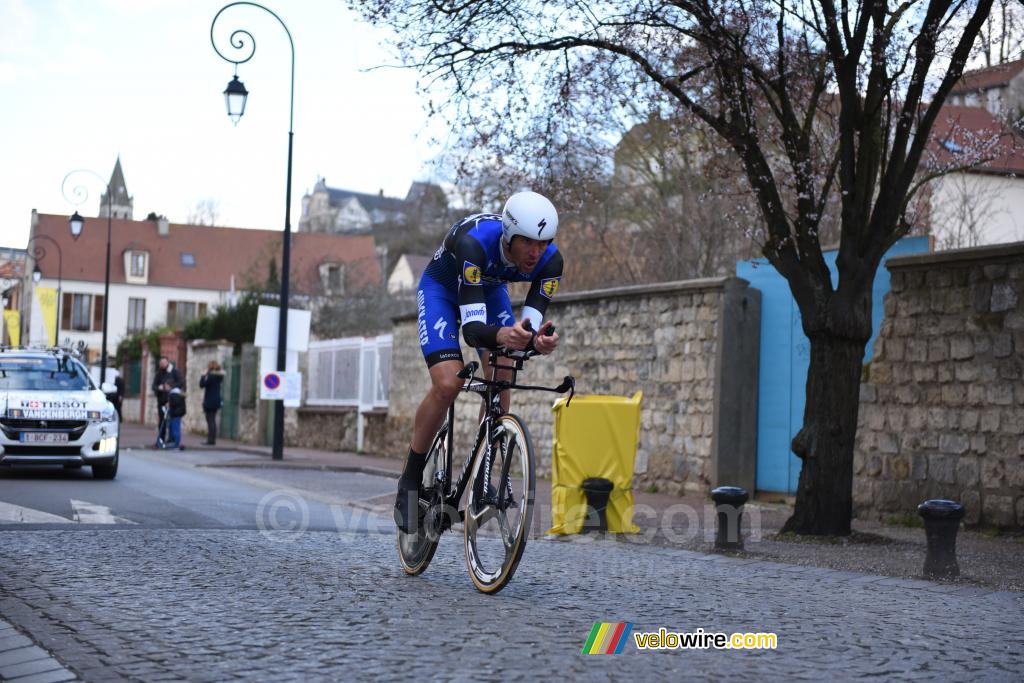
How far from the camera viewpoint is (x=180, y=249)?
3329 inches

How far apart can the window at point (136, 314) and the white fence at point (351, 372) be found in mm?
54281

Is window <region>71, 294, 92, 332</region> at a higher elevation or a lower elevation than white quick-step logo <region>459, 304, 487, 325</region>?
higher

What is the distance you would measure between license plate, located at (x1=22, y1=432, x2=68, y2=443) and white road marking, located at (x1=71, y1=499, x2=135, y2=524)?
3.59 meters

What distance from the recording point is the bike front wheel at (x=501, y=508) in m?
5.96

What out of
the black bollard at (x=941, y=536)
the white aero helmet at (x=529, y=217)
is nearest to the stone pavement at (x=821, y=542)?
the black bollard at (x=941, y=536)

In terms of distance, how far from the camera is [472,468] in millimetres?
6520

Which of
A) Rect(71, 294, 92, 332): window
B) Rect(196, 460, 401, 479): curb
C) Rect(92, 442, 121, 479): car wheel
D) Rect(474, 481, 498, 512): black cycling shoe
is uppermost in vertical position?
Rect(71, 294, 92, 332): window

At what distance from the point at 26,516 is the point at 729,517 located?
5.68 metres

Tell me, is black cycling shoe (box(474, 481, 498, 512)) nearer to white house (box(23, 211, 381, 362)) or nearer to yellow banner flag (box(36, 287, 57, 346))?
yellow banner flag (box(36, 287, 57, 346))

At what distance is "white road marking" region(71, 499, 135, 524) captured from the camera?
1018cm

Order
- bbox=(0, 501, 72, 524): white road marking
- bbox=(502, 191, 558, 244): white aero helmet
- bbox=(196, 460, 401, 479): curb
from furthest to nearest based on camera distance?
1. bbox=(196, 460, 401, 479): curb
2. bbox=(0, 501, 72, 524): white road marking
3. bbox=(502, 191, 558, 244): white aero helmet

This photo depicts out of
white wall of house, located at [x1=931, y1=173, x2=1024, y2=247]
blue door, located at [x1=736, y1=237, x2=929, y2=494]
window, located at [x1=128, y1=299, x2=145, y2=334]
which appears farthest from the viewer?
window, located at [x1=128, y1=299, x2=145, y2=334]

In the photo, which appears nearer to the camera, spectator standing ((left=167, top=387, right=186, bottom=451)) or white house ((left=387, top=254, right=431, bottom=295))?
spectator standing ((left=167, top=387, right=186, bottom=451))
